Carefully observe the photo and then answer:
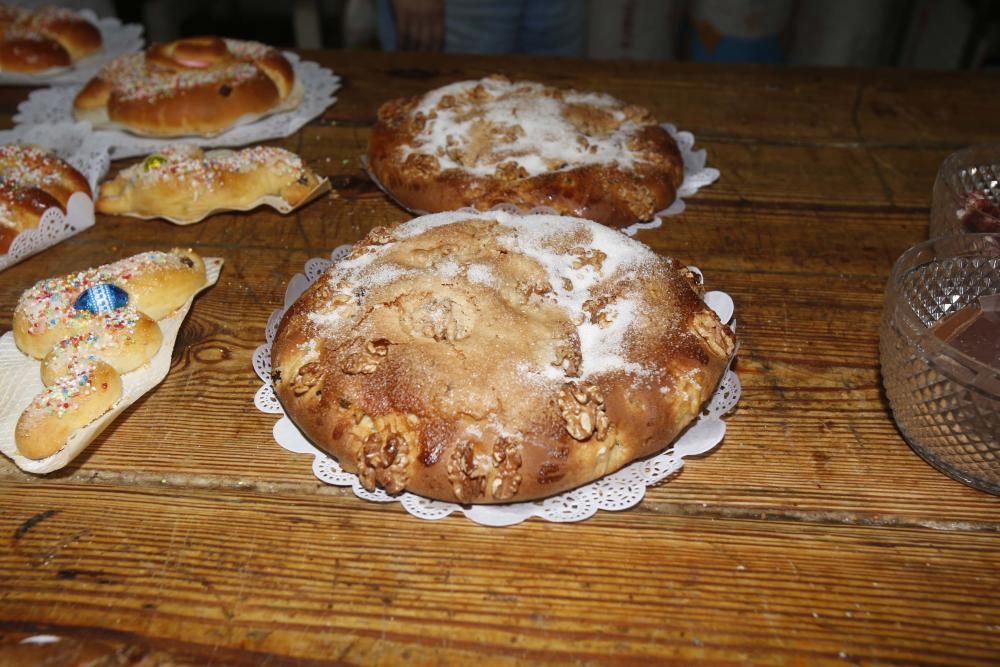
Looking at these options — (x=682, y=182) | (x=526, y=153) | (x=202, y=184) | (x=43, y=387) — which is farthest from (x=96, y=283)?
(x=682, y=182)

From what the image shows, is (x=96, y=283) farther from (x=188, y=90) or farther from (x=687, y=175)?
(x=687, y=175)

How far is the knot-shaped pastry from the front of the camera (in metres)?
1.32

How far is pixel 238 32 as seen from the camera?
5828 millimetres

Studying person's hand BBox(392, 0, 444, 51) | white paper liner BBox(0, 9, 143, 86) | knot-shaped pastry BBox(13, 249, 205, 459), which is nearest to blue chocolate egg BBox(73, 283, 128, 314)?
knot-shaped pastry BBox(13, 249, 205, 459)

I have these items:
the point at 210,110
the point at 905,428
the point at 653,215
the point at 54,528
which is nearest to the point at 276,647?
the point at 54,528

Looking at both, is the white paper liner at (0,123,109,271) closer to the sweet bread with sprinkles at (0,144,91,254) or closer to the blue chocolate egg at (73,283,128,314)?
the sweet bread with sprinkles at (0,144,91,254)

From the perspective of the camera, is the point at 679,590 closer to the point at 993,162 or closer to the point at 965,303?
the point at 965,303

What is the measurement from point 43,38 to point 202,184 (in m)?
1.29

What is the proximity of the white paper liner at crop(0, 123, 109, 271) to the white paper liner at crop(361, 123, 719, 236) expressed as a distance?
0.72m

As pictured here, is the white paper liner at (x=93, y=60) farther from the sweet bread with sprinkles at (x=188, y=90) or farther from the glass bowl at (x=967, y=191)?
the glass bowl at (x=967, y=191)

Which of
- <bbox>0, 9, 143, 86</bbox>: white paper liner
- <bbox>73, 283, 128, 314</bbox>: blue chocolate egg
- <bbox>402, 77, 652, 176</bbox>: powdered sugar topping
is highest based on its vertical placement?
<bbox>402, 77, 652, 176</bbox>: powdered sugar topping

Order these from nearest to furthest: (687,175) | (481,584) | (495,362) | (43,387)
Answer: (481,584) → (495,362) → (43,387) → (687,175)

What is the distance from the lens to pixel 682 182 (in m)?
2.09

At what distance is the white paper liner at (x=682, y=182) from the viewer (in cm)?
182
